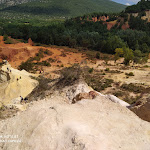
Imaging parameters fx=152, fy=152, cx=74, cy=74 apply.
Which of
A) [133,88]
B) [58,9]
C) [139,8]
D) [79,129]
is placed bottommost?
[133,88]

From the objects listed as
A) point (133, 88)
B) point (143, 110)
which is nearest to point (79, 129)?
point (143, 110)

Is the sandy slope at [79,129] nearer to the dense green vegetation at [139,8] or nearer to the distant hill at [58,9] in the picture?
the dense green vegetation at [139,8]

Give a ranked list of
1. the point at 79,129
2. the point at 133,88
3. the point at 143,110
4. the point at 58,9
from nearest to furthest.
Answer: the point at 79,129, the point at 143,110, the point at 133,88, the point at 58,9

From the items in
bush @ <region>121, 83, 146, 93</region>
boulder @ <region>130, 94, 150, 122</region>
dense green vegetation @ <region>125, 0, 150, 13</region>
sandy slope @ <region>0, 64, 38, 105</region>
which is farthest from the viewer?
dense green vegetation @ <region>125, 0, 150, 13</region>

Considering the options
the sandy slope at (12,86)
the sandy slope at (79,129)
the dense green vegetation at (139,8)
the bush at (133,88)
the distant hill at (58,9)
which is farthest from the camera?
the distant hill at (58,9)

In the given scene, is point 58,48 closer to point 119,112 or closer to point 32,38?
point 32,38

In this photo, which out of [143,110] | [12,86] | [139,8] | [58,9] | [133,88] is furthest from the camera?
[58,9]

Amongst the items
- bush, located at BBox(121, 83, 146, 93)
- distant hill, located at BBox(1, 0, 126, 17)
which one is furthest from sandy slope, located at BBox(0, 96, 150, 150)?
distant hill, located at BBox(1, 0, 126, 17)

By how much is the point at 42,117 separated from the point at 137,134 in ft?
13.0

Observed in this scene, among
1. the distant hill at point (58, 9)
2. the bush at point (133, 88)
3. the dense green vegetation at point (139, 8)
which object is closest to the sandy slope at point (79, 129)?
the bush at point (133, 88)

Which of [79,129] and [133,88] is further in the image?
[133,88]

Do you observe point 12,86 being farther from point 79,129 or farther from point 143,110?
point 143,110

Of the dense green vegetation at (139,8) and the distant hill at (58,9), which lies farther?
the distant hill at (58,9)

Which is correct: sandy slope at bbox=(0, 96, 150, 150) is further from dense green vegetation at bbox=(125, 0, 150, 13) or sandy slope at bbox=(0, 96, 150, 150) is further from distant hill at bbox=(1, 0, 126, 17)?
distant hill at bbox=(1, 0, 126, 17)
